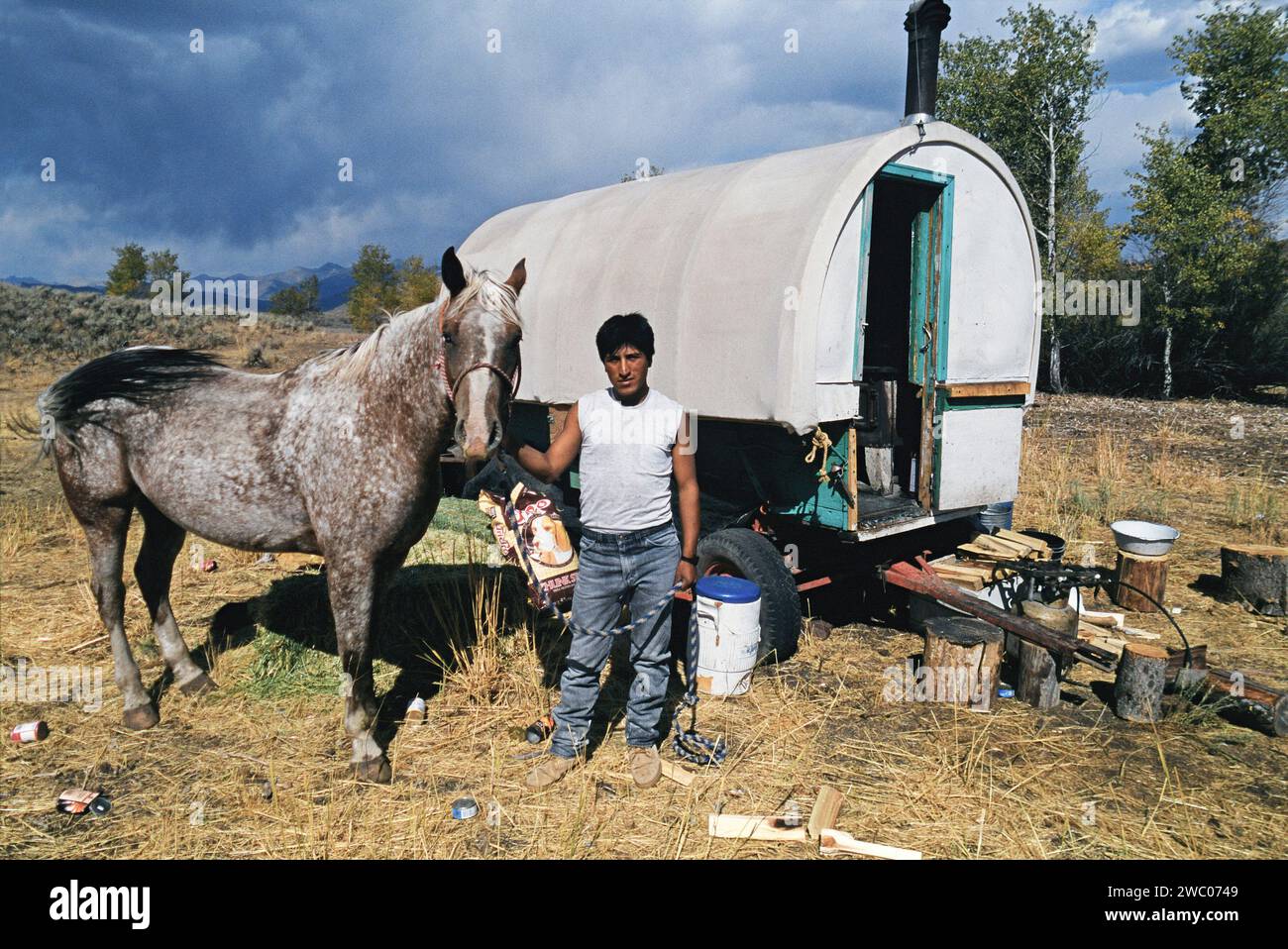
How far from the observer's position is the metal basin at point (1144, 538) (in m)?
6.00

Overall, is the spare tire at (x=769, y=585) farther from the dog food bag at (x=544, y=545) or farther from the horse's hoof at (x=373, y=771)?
the horse's hoof at (x=373, y=771)

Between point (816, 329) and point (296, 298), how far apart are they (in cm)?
4919

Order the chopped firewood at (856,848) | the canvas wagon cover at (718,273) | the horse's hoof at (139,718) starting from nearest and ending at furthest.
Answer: the chopped firewood at (856,848)
the horse's hoof at (139,718)
the canvas wagon cover at (718,273)

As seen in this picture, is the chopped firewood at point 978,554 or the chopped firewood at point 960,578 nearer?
the chopped firewood at point 960,578

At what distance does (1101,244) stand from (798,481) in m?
19.9

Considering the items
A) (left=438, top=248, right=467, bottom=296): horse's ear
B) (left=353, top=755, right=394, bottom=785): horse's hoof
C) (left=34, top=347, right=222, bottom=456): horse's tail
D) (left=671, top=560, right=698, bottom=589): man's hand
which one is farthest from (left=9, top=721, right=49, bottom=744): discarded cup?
(left=671, top=560, right=698, bottom=589): man's hand

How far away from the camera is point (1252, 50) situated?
1934 cm

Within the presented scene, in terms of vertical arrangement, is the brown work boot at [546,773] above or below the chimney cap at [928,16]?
below

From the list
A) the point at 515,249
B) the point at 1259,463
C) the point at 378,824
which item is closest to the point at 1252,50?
the point at 1259,463

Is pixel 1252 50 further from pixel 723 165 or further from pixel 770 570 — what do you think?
pixel 770 570

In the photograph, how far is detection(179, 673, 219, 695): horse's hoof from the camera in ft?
14.5

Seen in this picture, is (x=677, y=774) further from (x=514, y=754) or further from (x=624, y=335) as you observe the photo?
(x=624, y=335)

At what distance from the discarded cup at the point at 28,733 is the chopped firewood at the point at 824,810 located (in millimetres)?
4119

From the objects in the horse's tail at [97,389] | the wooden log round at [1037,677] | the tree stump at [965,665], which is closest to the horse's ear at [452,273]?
the horse's tail at [97,389]
